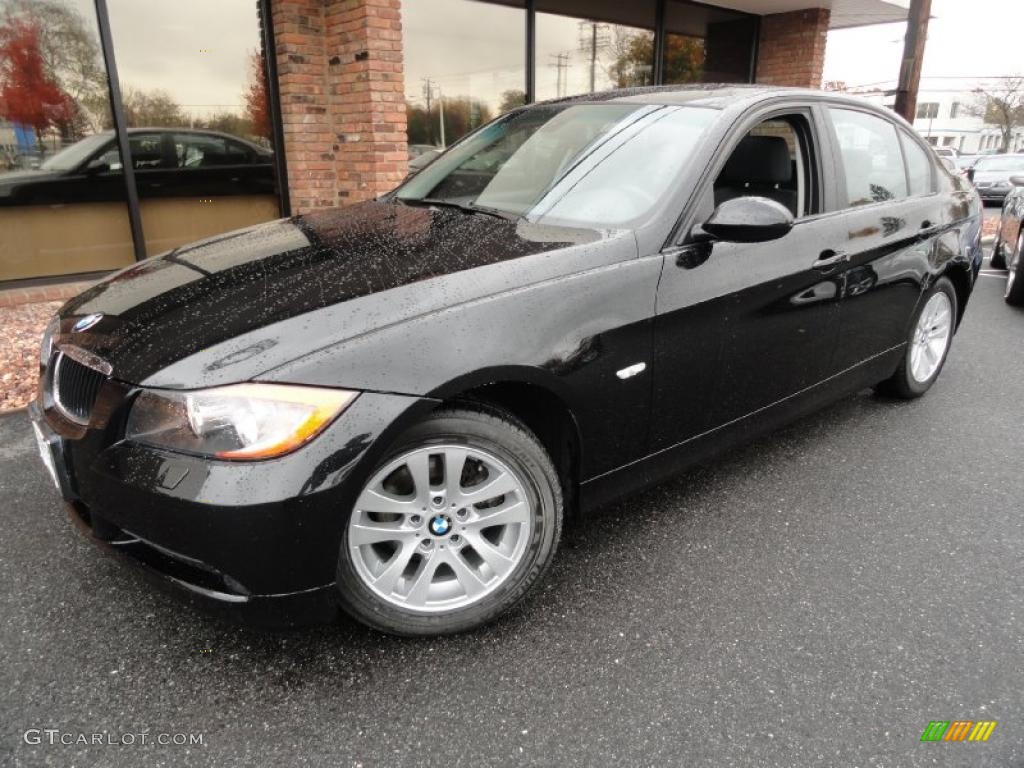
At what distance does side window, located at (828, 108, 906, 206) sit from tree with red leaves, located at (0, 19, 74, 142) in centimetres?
612

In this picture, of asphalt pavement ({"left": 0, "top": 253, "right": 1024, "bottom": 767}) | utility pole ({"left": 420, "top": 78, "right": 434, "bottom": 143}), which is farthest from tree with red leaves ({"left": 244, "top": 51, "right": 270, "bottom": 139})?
asphalt pavement ({"left": 0, "top": 253, "right": 1024, "bottom": 767})

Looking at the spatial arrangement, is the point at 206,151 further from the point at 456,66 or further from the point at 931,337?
the point at 931,337

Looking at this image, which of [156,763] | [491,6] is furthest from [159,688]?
[491,6]

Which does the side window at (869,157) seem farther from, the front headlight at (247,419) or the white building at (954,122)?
the white building at (954,122)

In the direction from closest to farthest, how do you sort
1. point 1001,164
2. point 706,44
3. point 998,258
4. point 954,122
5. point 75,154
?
point 75,154 → point 998,258 → point 706,44 → point 1001,164 → point 954,122

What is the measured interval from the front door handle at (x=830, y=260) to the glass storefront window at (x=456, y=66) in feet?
18.1

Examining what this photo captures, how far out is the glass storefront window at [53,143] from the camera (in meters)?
6.00

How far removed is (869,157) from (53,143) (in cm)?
629

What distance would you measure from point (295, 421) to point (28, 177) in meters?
5.89

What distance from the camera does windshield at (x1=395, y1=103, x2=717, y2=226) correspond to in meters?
2.65

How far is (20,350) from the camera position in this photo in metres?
4.80

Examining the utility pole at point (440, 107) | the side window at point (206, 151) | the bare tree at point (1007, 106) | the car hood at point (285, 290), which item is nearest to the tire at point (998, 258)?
the utility pole at point (440, 107)

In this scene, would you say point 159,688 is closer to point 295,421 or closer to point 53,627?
point 53,627

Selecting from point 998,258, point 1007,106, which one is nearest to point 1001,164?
point 998,258
